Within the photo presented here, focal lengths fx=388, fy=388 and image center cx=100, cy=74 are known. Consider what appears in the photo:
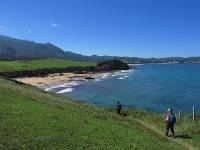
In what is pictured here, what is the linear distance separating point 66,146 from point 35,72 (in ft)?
435

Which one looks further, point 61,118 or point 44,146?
point 61,118

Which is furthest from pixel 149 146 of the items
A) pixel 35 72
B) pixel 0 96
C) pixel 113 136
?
pixel 35 72

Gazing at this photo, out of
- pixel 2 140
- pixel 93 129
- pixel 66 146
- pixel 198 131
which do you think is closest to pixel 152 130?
pixel 198 131

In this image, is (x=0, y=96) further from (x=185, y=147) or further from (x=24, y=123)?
(x=185, y=147)

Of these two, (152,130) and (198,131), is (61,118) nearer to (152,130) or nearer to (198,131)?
(152,130)

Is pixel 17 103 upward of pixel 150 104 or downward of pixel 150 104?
upward

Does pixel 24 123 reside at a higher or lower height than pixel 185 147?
higher

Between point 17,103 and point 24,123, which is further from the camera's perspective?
point 17,103

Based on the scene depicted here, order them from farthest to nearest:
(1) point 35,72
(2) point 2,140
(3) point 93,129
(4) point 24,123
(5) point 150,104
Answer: (1) point 35,72, (5) point 150,104, (3) point 93,129, (4) point 24,123, (2) point 2,140

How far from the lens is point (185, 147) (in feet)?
92.2

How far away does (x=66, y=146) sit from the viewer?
845 inches

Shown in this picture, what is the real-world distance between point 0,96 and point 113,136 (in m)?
12.2

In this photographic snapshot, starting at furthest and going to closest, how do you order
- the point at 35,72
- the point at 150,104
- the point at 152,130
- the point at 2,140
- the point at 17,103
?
the point at 35,72 → the point at 150,104 → the point at 152,130 → the point at 17,103 → the point at 2,140

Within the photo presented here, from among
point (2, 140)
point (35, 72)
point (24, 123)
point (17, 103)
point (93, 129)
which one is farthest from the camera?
point (35, 72)
